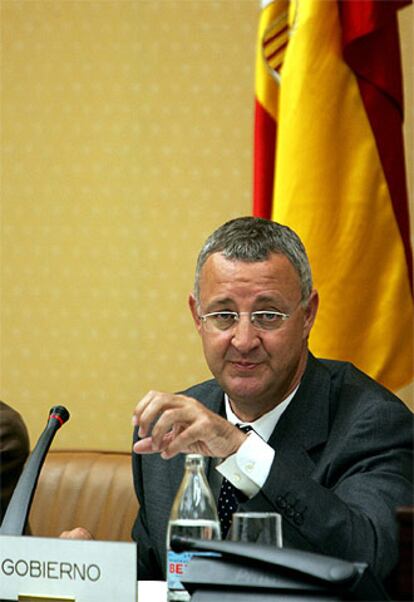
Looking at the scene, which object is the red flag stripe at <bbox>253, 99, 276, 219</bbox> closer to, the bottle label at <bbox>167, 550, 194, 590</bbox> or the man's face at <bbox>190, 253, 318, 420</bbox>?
the man's face at <bbox>190, 253, 318, 420</bbox>

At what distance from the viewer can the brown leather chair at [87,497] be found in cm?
331

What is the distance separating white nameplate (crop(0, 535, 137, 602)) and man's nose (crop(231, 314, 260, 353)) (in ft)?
2.29

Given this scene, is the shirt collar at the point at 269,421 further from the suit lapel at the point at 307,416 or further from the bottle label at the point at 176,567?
the bottle label at the point at 176,567

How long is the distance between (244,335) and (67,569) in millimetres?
742

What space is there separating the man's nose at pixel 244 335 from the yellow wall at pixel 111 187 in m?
1.59

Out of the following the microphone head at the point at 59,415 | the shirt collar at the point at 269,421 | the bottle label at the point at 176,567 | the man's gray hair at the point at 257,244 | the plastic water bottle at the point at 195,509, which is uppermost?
the man's gray hair at the point at 257,244

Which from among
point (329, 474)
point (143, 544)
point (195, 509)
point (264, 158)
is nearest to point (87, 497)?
point (143, 544)

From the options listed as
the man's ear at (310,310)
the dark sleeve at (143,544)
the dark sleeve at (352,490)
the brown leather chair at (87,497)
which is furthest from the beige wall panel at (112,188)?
the dark sleeve at (352,490)

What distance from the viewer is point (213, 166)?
12.2 feet

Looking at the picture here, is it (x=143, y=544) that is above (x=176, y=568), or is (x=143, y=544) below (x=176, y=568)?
below

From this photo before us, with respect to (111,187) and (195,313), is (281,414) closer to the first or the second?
(195,313)

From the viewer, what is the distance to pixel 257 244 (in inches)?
85.1

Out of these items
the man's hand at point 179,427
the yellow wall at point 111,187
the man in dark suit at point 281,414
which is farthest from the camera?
the yellow wall at point 111,187

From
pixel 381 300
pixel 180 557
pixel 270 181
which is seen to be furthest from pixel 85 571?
pixel 270 181
